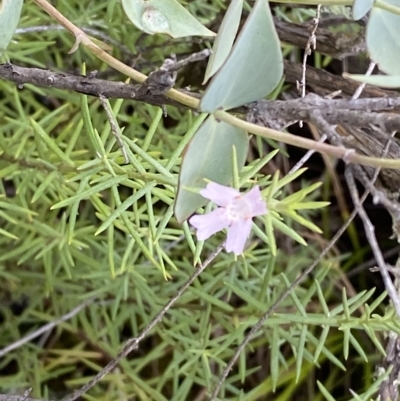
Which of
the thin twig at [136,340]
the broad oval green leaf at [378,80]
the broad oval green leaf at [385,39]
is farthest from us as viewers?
the thin twig at [136,340]

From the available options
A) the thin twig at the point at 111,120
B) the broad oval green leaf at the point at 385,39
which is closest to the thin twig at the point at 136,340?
the thin twig at the point at 111,120

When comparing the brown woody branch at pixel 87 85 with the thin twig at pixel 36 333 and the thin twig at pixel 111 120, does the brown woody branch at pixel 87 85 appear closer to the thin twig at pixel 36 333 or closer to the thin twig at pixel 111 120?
the thin twig at pixel 111 120

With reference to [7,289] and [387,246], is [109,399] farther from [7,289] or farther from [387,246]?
[387,246]

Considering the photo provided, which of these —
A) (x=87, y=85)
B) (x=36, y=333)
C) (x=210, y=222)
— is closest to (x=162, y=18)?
(x=87, y=85)

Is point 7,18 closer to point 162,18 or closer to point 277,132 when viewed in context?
point 162,18

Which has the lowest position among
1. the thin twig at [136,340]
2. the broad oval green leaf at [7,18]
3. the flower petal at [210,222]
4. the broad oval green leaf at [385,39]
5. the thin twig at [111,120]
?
the thin twig at [136,340]

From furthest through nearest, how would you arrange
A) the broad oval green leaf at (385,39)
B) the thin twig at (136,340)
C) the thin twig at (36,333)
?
the thin twig at (36,333)
the thin twig at (136,340)
the broad oval green leaf at (385,39)

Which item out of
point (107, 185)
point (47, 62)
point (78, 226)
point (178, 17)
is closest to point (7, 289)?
point (78, 226)

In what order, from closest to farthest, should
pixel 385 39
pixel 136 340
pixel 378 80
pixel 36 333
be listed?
1. pixel 378 80
2. pixel 385 39
3. pixel 136 340
4. pixel 36 333
